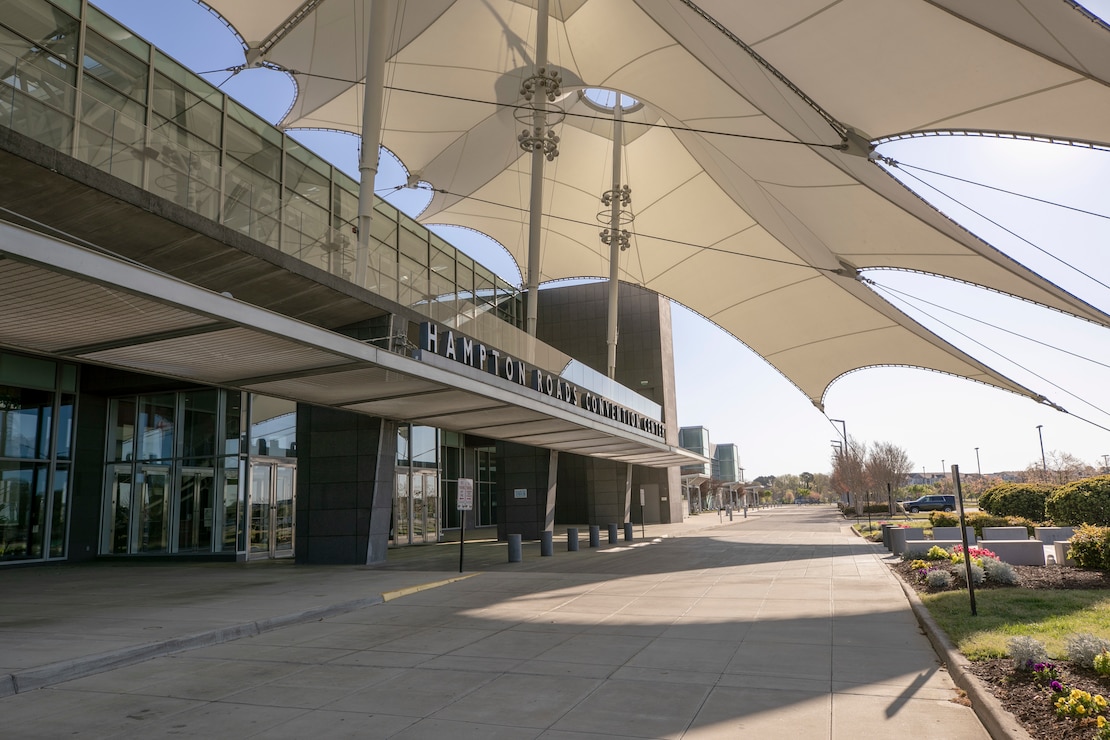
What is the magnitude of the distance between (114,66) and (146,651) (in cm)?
1453

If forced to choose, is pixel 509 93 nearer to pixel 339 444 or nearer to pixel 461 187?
pixel 461 187

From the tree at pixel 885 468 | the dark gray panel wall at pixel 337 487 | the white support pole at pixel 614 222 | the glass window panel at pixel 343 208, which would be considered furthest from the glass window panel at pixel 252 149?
the tree at pixel 885 468

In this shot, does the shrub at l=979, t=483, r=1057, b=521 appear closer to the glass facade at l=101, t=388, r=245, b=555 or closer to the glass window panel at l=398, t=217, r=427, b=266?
the glass window panel at l=398, t=217, r=427, b=266

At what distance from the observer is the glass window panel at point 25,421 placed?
76.8 ft

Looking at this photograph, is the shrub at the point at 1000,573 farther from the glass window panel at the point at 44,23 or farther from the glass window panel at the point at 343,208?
the glass window panel at the point at 44,23

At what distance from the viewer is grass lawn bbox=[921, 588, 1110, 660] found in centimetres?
884

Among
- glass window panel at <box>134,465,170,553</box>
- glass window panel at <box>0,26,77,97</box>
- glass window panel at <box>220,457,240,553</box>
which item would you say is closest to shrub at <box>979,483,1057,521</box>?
glass window panel at <box>220,457,240,553</box>

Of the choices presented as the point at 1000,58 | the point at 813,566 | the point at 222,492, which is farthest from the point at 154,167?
the point at 813,566

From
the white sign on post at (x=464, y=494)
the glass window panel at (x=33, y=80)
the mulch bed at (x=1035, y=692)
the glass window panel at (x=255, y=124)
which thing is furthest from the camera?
the glass window panel at (x=255, y=124)

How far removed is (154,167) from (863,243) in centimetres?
2287

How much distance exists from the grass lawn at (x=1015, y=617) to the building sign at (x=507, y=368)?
11329 mm

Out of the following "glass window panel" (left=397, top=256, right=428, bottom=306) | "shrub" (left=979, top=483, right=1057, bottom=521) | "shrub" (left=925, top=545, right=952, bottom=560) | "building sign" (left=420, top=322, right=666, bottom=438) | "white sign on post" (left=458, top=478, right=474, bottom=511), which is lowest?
"shrub" (left=925, top=545, right=952, bottom=560)

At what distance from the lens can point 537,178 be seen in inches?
1117

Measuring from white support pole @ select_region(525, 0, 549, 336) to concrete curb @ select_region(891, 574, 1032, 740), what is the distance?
19.5 meters
